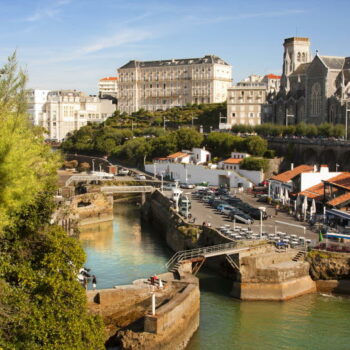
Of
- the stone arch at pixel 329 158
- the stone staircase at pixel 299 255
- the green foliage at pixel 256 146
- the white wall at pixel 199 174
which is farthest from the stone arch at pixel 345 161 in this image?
the stone staircase at pixel 299 255

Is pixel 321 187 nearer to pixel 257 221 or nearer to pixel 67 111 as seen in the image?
pixel 257 221

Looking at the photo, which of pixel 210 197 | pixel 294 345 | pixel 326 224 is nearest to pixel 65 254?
pixel 294 345

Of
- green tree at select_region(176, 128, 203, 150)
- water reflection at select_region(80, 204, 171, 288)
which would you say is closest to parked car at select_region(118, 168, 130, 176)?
green tree at select_region(176, 128, 203, 150)

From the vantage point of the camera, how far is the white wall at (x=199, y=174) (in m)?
71.6

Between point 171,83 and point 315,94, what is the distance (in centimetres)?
6332

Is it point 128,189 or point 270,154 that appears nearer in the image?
point 128,189

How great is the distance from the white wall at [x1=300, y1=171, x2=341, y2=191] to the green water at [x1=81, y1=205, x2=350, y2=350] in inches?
648

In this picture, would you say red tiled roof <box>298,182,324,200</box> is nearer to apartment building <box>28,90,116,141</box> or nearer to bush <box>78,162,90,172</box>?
bush <box>78,162,90,172</box>

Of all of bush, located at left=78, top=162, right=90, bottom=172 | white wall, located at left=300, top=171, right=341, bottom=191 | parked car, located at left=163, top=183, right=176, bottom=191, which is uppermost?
white wall, located at left=300, top=171, right=341, bottom=191

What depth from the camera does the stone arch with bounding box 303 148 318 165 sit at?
76.1 metres

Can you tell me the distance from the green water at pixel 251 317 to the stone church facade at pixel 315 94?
51218mm

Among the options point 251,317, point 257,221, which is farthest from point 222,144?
point 251,317

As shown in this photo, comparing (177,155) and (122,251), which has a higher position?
(177,155)

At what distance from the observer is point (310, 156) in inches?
3049
